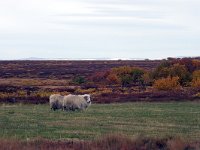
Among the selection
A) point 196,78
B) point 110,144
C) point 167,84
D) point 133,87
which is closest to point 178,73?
point 196,78

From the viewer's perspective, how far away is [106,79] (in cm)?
7800

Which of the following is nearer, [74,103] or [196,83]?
[74,103]

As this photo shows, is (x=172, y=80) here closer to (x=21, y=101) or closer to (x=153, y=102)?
(x=153, y=102)

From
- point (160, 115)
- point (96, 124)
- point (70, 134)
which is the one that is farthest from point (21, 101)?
point (70, 134)

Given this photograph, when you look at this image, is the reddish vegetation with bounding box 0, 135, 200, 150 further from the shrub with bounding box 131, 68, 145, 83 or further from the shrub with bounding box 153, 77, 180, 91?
the shrub with bounding box 131, 68, 145, 83

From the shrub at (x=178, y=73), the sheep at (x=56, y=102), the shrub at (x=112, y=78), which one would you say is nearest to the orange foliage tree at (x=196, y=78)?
the shrub at (x=178, y=73)

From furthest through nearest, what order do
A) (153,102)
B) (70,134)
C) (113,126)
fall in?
(153,102), (113,126), (70,134)

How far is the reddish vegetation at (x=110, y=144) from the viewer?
15.4 meters

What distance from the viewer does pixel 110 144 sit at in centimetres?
1597

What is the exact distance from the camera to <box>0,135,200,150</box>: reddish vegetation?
15.4 metres

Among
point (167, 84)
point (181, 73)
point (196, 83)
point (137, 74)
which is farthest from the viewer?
Result: point (137, 74)

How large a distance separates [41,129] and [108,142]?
5.76 meters

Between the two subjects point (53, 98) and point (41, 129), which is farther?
point (53, 98)

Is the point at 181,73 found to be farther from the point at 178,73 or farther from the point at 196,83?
the point at 196,83
